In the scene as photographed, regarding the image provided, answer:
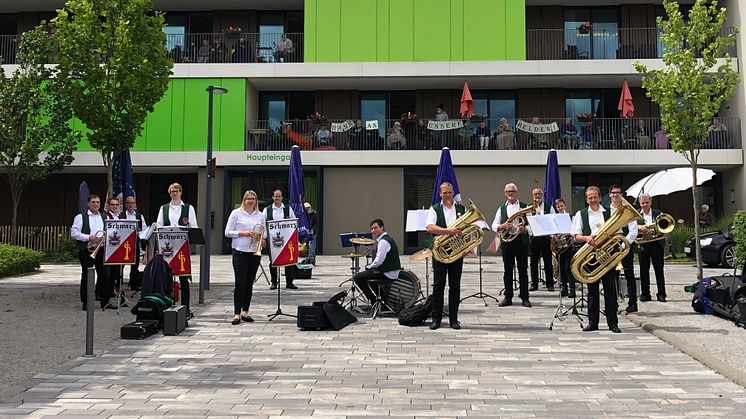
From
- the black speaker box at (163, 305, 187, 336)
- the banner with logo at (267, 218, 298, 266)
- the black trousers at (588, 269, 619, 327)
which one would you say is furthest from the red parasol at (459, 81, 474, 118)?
the black speaker box at (163, 305, 187, 336)

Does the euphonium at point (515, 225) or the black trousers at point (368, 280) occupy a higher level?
the euphonium at point (515, 225)

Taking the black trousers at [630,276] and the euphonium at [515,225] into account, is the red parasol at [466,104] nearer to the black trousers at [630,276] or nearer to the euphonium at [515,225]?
the euphonium at [515,225]

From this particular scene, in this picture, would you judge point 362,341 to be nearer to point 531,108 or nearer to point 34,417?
point 34,417

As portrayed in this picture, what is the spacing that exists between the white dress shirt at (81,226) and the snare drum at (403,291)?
16.0 feet

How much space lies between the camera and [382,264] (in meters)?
9.24

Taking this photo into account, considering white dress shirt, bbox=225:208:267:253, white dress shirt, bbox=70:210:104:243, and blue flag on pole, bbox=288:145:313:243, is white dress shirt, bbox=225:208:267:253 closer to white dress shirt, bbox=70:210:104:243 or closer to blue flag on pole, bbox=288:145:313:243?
white dress shirt, bbox=70:210:104:243

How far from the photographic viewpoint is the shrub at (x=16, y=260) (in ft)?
53.8

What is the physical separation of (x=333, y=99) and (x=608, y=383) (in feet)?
75.2

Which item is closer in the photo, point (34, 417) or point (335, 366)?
point (34, 417)

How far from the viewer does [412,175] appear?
25656mm

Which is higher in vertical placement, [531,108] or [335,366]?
[531,108]

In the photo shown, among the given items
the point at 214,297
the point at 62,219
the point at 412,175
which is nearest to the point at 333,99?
the point at 412,175

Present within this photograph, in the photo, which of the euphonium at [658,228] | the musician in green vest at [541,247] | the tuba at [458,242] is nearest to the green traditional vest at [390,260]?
the tuba at [458,242]

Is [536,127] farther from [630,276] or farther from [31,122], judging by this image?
[31,122]
